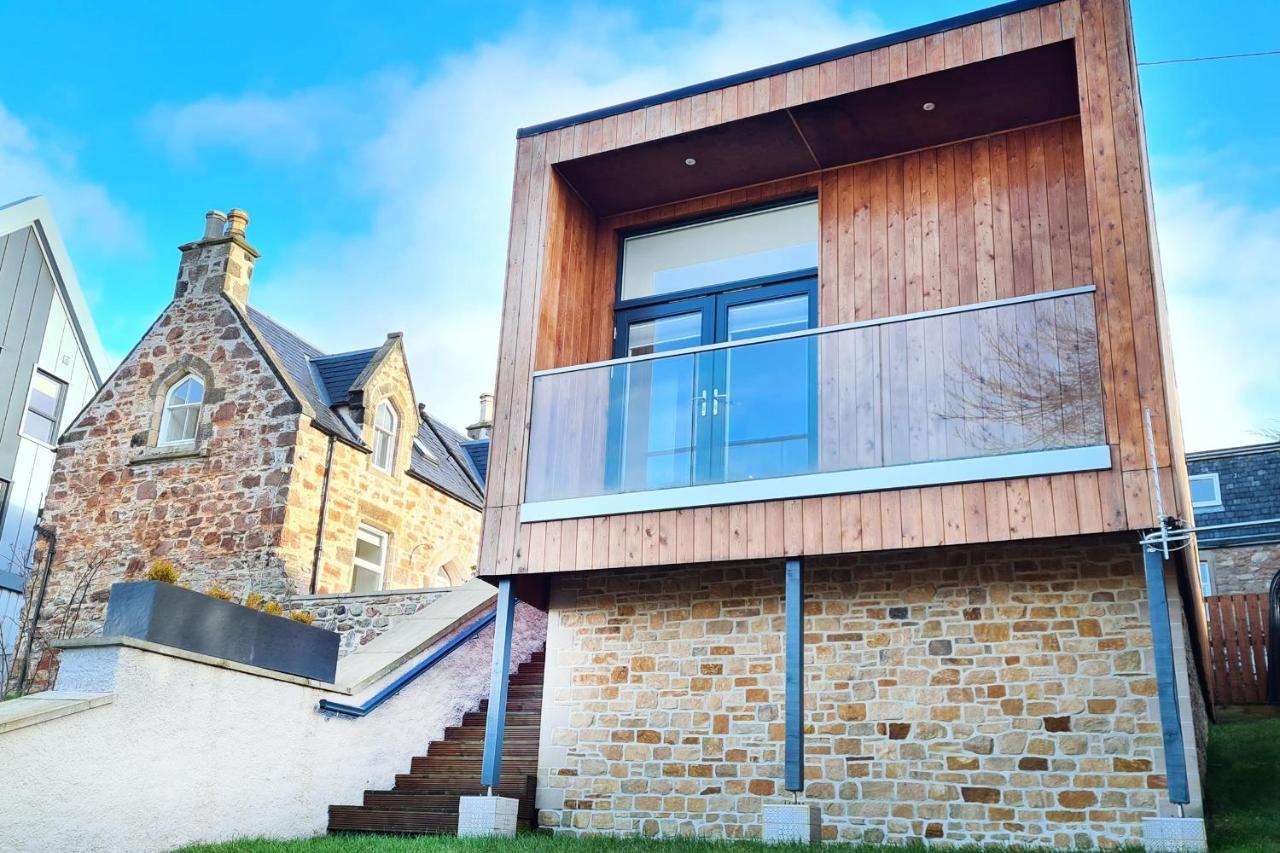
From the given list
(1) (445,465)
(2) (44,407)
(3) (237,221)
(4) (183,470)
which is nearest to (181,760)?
(4) (183,470)

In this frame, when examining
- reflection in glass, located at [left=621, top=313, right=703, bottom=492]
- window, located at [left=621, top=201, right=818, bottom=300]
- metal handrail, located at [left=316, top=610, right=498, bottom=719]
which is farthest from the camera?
window, located at [left=621, top=201, right=818, bottom=300]

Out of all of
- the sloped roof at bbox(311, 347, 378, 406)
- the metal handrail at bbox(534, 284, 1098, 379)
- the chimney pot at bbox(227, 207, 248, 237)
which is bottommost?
the metal handrail at bbox(534, 284, 1098, 379)

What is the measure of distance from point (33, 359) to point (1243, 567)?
2235 centimetres

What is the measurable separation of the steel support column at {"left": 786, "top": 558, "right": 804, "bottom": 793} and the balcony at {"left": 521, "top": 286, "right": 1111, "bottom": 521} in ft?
2.12

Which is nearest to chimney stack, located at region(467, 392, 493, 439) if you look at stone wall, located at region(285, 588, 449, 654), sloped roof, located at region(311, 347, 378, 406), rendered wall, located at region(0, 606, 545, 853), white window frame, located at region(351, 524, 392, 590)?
sloped roof, located at region(311, 347, 378, 406)

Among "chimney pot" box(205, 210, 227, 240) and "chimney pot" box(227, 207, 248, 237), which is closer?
"chimney pot" box(227, 207, 248, 237)

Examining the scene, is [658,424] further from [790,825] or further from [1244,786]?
[1244,786]

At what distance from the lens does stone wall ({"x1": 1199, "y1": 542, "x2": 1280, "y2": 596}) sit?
71.6 ft

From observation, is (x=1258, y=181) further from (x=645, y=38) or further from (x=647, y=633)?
(x=647, y=633)

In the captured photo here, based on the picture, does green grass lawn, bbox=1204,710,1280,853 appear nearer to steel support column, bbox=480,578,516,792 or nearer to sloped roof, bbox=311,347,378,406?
steel support column, bbox=480,578,516,792

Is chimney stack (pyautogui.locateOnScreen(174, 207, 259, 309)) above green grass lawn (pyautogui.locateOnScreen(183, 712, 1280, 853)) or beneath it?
above

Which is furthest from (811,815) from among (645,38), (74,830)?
(645,38)

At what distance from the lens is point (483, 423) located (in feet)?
83.6

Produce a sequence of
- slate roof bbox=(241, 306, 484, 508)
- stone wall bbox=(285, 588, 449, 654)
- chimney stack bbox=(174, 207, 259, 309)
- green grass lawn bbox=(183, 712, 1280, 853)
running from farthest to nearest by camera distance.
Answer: chimney stack bbox=(174, 207, 259, 309), slate roof bbox=(241, 306, 484, 508), stone wall bbox=(285, 588, 449, 654), green grass lawn bbox=(183, 712, 1280, 853)
